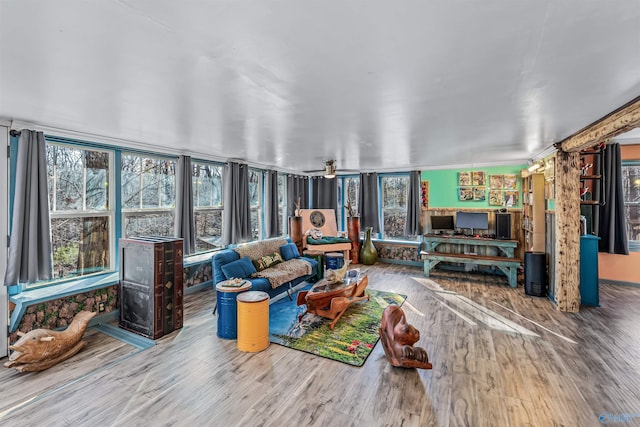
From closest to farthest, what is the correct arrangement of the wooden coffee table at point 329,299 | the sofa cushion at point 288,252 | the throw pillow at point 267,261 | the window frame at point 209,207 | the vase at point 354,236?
the wooden coffee table at point 329,299
the throw pillow at point 267,261
the window frame at point 209,207
the sofa cushion at point 288,252
the vase at point 354,236

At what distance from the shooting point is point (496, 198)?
6008 millimetres

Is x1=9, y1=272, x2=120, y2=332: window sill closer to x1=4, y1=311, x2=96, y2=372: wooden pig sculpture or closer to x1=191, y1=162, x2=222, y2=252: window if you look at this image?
x1=4, y1=311, x2=96, y2=372: wooden pig sculpture

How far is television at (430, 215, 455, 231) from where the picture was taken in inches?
247

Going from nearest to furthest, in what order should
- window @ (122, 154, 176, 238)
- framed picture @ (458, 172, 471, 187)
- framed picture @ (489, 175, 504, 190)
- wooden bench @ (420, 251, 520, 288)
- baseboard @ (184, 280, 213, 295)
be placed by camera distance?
window @ (122, 154, 176, 238) < baseboard @ (184, 280, 213, 295) < wooden bench @ (420, 251, 520, 288) < framed picture @ (489, 175, 504, 190) < framed picture @ (458, 172, 471, 187)

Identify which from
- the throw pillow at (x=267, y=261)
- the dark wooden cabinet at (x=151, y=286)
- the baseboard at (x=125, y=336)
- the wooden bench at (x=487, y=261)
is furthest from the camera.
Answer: the wooden bench at (x=487, y=261)

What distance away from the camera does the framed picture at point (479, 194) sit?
241 inches

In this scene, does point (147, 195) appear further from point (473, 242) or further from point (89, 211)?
point (473, 242)

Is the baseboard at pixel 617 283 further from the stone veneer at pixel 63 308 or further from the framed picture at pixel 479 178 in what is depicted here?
the stone veneer at pixel 63 308

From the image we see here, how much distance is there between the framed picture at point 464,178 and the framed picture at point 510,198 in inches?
29.7

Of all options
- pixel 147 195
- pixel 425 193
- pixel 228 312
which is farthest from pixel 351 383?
pixel 425 193

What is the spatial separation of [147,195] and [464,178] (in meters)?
6.21

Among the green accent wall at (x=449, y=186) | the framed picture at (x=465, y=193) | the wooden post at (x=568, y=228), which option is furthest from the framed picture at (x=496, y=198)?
the wooden post at (x=568, y=228)

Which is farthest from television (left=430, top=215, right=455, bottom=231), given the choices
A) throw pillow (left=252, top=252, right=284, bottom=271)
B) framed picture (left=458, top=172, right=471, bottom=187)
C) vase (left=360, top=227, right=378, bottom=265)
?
throw pillow (left=252, top=252, right=284, bottom=271)

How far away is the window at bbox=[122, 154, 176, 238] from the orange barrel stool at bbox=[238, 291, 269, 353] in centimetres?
230
